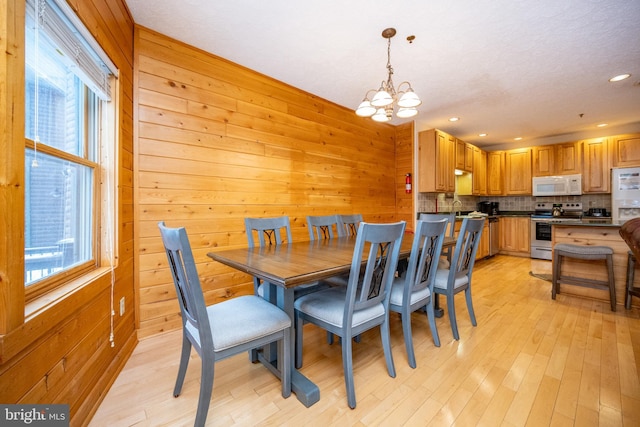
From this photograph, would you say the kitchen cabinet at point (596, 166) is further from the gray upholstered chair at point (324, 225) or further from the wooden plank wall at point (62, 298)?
the wooden plank wall at point (62, 298)

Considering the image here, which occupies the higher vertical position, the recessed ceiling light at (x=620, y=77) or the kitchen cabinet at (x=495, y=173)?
the recessed ceiling light at (x=620, y=77)

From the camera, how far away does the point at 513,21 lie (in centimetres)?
199

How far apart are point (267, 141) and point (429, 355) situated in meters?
2.50

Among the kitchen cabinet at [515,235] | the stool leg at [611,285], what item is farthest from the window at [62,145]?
the kitchen cabinet at [515,235]

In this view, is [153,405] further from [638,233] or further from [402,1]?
[402,1]

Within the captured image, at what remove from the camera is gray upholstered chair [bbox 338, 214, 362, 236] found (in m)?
2.89

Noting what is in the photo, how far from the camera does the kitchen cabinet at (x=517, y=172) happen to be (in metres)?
5.44

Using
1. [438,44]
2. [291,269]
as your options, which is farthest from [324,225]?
[438,44]

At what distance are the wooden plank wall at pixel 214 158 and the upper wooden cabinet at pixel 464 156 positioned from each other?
255cm

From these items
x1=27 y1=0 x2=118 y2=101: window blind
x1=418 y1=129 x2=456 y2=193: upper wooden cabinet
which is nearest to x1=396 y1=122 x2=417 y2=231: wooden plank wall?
x1=418 y1=129 x2=456 y2=193: upper wooden cabinet

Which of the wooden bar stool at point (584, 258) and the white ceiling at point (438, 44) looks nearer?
the white ceiling at point (438, 44)

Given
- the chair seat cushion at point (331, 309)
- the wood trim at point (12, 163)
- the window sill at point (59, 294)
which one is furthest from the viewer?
the chair seat cushion at point (331, 309)

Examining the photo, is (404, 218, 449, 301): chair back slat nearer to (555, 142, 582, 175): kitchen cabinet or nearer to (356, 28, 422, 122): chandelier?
(356, 28, 422, 122): chandelier

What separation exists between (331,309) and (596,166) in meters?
5.98
